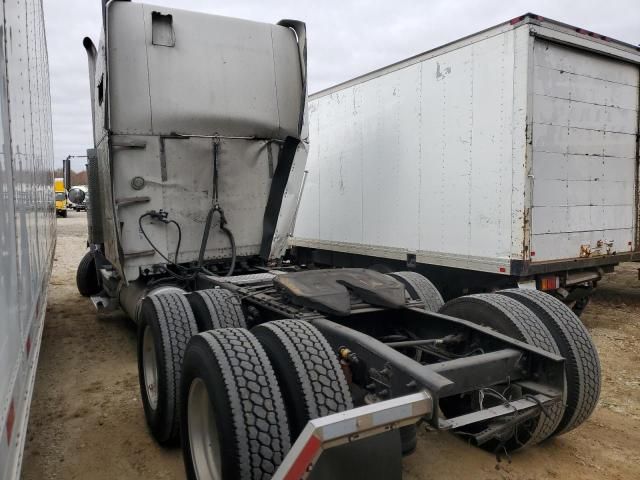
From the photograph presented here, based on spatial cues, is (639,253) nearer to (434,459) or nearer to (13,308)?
(434,459)

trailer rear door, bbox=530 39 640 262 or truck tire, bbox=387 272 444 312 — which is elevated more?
trailer rear door, bbox=530 39 640 262

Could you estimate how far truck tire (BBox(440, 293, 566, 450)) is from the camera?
323cm

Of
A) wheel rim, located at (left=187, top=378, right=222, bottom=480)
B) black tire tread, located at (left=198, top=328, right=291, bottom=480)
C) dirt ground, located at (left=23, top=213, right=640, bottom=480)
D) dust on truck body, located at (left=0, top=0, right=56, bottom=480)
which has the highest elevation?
dust on truck body, located at (left=0, top=0, right=56, bottom=480)

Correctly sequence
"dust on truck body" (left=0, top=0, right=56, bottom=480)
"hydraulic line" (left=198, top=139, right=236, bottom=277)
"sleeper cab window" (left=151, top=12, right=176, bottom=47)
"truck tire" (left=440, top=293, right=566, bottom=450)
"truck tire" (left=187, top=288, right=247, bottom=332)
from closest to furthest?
"dust on truck body" (left=0, top=0, right=56, bottom=480) < "truck tire" (left=440, top=293, right=566, bottom=450) < "truck tire" (left=187, top=288, right=247, bottom=332) < "sleeper cab window" (left=151, top=12, right=176, bottom=47) < "hydraulic line" (left=198, top=139, right=236, bottom=277)

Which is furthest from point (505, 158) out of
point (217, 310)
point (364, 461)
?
point (364, 461)

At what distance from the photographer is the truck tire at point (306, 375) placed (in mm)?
2508

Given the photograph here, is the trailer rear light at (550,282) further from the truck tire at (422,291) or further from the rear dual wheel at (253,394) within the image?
the rear dual wheel at (253,394)

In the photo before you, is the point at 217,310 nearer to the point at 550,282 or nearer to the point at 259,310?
the point at 259,310

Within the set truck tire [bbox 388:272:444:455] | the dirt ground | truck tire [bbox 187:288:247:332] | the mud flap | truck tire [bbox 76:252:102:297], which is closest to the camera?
the mud flap

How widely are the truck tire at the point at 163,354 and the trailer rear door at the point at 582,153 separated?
405 centimetres

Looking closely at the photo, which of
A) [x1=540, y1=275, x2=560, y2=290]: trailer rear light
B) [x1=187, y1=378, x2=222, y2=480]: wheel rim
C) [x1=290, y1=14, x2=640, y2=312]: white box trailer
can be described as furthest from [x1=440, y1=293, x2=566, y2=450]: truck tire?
[x1=540, y1=275, x2=560, y2=290]: trailer rear light

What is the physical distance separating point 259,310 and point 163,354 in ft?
2.85

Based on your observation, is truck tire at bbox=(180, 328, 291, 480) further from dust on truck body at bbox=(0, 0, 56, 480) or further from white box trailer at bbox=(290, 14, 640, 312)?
white box trailer at bbox=(290, 14, 640, 312)

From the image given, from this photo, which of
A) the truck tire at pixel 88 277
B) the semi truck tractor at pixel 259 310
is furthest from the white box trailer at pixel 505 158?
the truck tire at pixel 88 277
